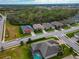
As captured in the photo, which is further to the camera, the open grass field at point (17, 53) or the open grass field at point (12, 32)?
the open grass field at point (12, 32)

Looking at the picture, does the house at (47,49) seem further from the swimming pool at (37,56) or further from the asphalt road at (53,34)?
the asphalt road at (53,34)

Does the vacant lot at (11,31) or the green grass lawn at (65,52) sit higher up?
the vacant lot at (11,31)

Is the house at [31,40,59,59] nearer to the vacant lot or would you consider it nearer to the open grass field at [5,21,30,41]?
the open grass field at [5,21,30,41]

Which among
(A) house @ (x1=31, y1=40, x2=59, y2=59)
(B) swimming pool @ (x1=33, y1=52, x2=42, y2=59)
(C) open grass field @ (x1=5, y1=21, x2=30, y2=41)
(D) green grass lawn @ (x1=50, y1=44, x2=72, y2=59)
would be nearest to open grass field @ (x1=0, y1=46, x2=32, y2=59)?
(B) swimming pool @ (x1=33, y1=52, x2=42, y2=59)

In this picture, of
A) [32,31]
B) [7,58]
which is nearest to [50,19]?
[32,31]

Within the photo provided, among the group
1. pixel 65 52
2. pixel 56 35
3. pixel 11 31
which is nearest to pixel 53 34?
pixel 56 35

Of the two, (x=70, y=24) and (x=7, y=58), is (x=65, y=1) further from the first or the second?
(x=7, y=58)

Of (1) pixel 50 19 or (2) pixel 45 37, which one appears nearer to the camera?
(2) pixel 45 37

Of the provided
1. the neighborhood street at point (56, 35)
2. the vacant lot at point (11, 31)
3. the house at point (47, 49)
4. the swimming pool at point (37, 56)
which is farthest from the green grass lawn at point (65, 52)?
the vacant lot at point (11, 31)

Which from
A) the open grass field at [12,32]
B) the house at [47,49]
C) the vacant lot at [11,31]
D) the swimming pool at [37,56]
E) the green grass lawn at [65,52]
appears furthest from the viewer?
the vacant lot at [11,31]
